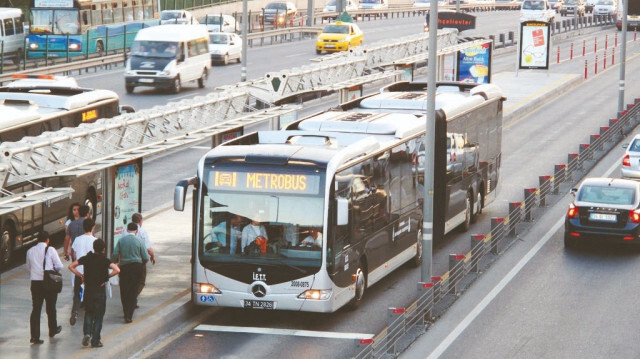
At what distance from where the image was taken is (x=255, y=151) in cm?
1903

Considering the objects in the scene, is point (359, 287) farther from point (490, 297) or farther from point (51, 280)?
point (51, 280)

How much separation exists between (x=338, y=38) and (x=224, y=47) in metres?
7.78

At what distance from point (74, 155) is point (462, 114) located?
31.1 ft

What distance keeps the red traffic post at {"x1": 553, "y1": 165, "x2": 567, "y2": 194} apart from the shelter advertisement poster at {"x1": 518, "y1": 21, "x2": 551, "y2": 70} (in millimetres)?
27131

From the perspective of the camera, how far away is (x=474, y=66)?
5025 centimetres

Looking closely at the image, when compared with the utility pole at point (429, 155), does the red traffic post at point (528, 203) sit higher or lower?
lower

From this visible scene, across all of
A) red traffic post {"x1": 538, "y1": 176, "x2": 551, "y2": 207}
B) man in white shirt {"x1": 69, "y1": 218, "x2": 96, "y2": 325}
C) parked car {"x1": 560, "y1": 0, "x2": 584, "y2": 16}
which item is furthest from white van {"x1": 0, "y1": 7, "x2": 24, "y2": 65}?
parked car {"x1": 560, "y1": 0, "x2": 584, "y2": 16}

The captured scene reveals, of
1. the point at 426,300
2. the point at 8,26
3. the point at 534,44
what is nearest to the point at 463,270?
the point at 426,300

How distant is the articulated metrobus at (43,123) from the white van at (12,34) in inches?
996

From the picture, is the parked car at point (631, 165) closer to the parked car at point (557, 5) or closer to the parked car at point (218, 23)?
the parked car at point (218, 23)

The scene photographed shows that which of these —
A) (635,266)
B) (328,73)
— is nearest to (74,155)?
(635,266)

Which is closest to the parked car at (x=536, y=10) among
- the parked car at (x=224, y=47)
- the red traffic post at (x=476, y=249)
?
the parked car at (x=224, y=47)

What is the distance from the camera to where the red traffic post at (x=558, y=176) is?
32125 millimetres

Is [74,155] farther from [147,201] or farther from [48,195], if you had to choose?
[147,201]
